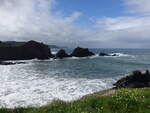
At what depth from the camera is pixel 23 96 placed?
29891 mm

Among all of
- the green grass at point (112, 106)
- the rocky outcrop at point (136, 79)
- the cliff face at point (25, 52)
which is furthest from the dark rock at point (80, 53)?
the green grass at point (112, 106)

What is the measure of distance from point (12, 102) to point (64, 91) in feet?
32.8

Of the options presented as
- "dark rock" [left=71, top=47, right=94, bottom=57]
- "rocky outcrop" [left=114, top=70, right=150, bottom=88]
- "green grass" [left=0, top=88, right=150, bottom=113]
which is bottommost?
"rocky outcrop" [left=114, top=70, right=150, bottom=88]

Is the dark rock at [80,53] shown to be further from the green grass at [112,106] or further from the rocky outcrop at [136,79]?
the green grass at [112,106]

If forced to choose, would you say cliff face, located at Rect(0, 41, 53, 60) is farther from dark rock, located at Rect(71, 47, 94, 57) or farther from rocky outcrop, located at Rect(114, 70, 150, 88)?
rocky outcrop, located at Rect(114, 70, 150, 88)

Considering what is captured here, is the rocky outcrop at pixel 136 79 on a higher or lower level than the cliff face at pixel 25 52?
lower

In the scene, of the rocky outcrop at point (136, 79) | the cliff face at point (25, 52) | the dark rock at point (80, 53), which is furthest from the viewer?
the dark rock at point (80, 53)

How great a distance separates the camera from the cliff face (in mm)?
123619

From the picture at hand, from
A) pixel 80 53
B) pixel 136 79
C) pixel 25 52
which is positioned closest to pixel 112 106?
pixel 136 79

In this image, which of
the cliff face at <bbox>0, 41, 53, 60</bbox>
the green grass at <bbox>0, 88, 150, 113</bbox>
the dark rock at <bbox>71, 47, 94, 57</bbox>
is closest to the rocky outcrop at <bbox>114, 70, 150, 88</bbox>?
the green grass at <bbox>0, 88, 150, 113</bbox>

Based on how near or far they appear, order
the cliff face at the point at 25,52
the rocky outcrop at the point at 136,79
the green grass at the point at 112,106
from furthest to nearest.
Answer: the cliff face at the point at 25,52
the rocky outcrop at the point at 136,79
the green grass at the point at 112,106

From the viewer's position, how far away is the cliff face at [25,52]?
406 feet

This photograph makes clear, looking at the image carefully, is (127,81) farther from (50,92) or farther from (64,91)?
(50,92)

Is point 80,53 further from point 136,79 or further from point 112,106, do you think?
point 112,106
